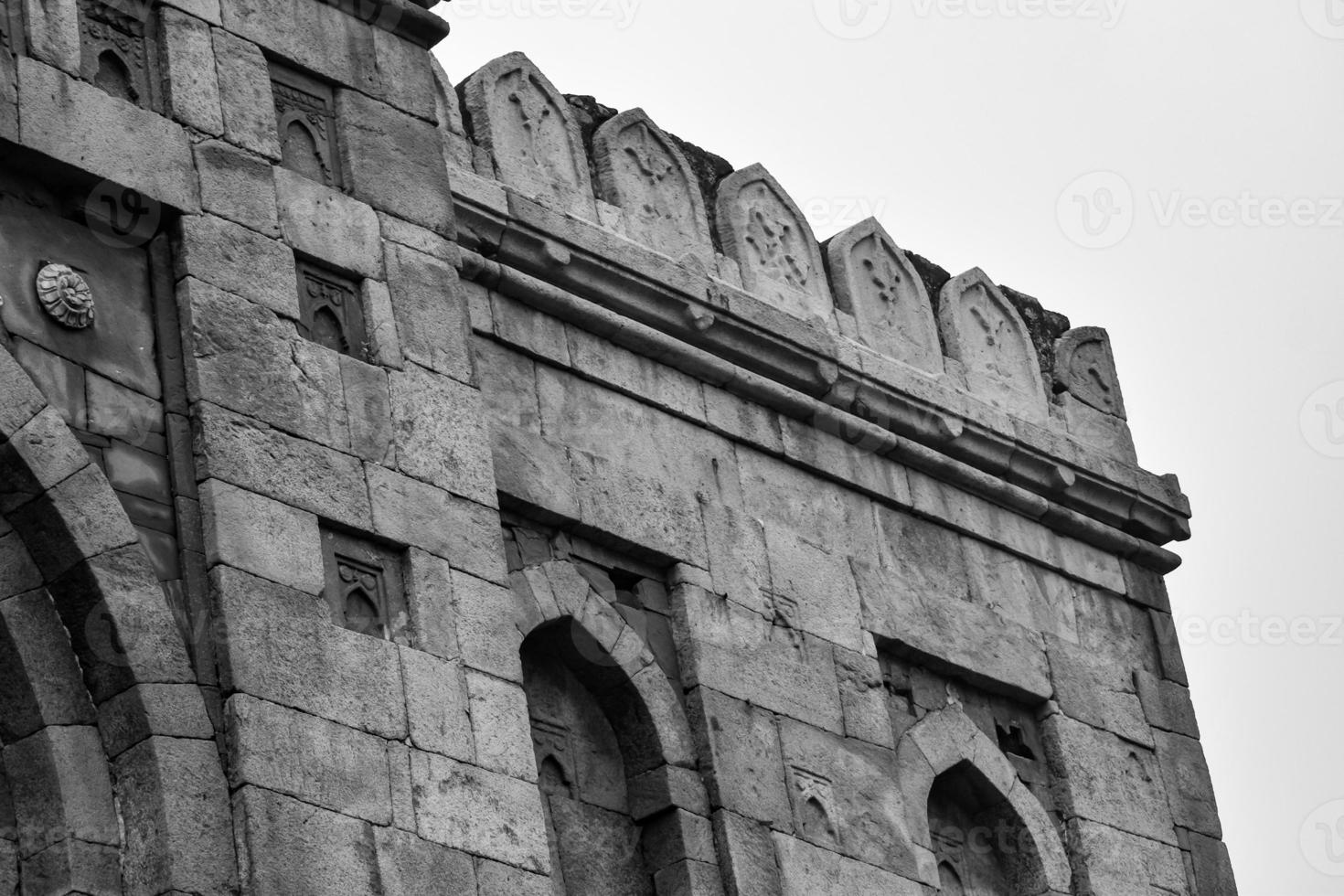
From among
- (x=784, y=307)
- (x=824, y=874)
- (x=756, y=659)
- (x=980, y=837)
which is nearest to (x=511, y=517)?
A: (x=756, y=659)

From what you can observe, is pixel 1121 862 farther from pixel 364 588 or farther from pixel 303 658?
pixel 303 658

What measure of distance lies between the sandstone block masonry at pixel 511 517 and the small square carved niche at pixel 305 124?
1 centimetres

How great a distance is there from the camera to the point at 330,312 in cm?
911

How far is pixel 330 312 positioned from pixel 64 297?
1.06m

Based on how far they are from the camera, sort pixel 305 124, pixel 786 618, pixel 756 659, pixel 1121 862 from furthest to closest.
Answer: pixel 1121 862 → pixel 786 618 → pixel 756 659 → pixel 305 124

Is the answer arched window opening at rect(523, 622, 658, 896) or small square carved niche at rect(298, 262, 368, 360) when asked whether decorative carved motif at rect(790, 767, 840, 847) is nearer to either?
arched window opening at rect(523, 622, 658, 896)

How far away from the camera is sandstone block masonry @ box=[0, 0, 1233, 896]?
26.1 ft

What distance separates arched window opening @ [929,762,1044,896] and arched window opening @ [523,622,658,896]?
66.3 inches

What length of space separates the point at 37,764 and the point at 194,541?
0.82 metres

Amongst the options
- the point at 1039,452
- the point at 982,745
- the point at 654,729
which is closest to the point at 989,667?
the point at 982,745

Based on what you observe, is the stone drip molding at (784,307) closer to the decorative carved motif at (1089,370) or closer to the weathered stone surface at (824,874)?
the decorative carved motif at (1089,370)

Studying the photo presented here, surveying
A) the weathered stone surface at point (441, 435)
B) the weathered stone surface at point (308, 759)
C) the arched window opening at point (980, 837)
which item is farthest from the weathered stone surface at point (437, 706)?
the arched window opening at point (980, 837)

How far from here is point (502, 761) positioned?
8.55 m

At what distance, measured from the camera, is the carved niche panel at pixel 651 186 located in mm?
11312
